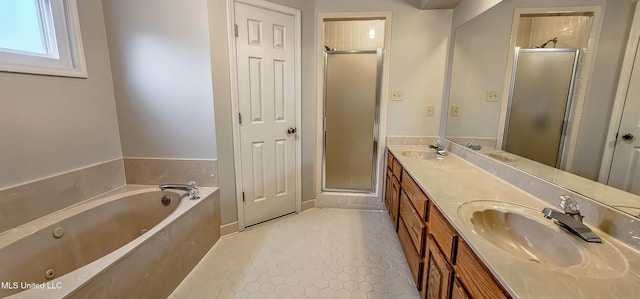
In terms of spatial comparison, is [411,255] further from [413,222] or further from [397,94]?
[397,94]

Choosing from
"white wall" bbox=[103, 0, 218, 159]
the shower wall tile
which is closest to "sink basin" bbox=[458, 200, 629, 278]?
"white wall" bbox=[103, 0, 218, 159]

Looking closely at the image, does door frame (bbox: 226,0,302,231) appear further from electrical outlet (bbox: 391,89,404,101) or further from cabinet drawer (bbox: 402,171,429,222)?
cabinet drawer (bbox: 402,171,429,222)

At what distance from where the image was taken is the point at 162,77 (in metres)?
2.00

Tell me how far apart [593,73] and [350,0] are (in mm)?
2000

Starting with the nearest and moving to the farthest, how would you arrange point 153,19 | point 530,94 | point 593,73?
1. point 593,73
2. point 530,94
3. point 153,19

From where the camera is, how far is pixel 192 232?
1808 millimetres

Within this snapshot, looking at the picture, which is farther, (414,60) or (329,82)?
(329,82)

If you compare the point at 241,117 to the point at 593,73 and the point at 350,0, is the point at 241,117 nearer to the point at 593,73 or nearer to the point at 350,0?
the point at 350,0

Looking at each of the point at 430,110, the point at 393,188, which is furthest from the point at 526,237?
the point at 430,110

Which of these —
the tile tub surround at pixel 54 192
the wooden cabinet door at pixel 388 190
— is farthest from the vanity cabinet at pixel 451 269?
the tile tub surround at pixel 54 192

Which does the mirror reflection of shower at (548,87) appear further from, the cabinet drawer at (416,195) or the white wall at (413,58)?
the white wall at (413,58)

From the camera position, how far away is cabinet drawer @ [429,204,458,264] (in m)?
1.06

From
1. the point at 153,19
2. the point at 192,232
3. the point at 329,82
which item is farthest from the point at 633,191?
the point at 153,19

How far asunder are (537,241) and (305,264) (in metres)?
1.39
